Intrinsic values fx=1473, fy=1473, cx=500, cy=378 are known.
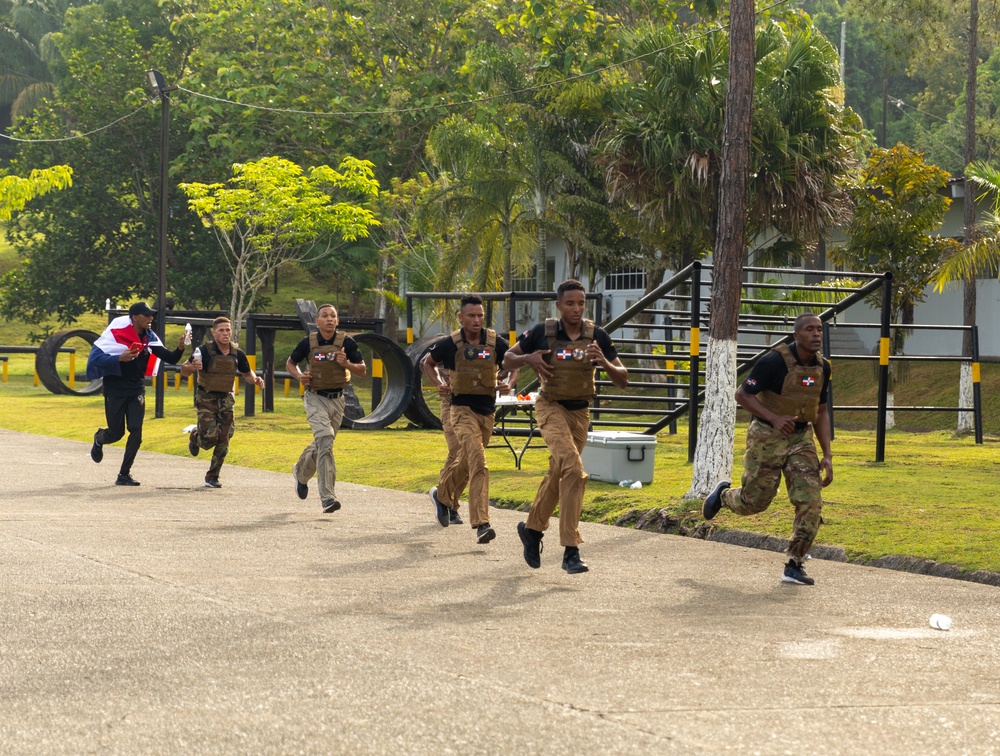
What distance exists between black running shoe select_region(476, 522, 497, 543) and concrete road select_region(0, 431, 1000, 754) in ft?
0.51

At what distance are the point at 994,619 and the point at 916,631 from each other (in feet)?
2.40

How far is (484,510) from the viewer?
1116cm

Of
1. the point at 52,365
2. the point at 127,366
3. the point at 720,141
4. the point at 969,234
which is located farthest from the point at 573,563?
the point at 52,365

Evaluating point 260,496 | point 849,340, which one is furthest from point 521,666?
point 849,340

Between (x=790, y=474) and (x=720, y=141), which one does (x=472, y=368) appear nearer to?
(x=790, y=474)

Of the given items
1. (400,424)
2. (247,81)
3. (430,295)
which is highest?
(247,81)

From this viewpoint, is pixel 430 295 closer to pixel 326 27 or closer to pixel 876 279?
pixel 876 279

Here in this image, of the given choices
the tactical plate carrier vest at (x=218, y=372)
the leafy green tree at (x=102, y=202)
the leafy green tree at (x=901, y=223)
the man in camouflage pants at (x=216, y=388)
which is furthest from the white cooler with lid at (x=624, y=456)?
the leafy green tree at (x=102, y=202)

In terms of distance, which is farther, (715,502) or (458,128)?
(458,128)

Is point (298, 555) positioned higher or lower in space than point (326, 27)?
lower

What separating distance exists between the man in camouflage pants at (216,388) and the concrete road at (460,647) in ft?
12.0

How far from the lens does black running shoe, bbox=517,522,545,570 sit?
33.0 feet

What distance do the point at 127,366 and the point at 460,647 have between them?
9.76m

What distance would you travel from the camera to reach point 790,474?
994 centimetres
